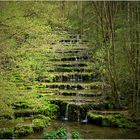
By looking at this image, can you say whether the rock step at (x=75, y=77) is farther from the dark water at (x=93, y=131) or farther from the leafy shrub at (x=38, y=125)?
the leafy shrub at (x=38, y=125)

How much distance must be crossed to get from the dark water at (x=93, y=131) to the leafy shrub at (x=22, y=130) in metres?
0.21

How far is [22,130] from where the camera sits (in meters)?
12.3

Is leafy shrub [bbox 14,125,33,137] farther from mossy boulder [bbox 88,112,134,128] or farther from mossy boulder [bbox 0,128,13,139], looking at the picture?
mossy boulder [bbox 88,112,134,128]

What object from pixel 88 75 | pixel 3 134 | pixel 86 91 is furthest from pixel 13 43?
pixel 88 75

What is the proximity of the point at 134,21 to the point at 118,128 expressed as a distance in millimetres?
3792

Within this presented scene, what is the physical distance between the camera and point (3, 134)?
11.8m

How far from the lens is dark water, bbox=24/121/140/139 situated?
1221cm

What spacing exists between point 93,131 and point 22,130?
244cm

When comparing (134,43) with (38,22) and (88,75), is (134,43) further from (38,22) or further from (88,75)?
(88,75)

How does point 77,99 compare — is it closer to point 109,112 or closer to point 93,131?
point 109,112

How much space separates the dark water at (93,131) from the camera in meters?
12.2

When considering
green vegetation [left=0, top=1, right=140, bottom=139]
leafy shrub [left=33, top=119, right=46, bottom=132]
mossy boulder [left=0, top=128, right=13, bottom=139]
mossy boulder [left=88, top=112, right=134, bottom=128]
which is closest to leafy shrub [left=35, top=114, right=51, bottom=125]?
green vegetation [left=0, top=1, right=140, bottom=139]

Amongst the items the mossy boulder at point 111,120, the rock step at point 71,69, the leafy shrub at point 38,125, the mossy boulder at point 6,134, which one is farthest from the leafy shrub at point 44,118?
the rock step at point 71,69

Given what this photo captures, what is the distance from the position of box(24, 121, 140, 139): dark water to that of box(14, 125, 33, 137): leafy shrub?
21 cm
